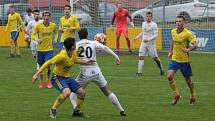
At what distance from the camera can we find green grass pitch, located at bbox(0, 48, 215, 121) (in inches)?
557

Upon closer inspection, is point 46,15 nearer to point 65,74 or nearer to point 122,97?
point 122,97

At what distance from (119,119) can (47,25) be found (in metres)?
6.14

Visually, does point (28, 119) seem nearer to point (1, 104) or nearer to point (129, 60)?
point (1, 104)

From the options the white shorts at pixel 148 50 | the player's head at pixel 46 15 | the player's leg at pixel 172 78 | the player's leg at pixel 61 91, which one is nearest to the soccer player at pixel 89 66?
the player's leg at pixel 61 91

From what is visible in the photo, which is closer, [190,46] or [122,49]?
[190,46]

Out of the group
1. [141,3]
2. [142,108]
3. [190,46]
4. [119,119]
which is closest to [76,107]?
[119,119]

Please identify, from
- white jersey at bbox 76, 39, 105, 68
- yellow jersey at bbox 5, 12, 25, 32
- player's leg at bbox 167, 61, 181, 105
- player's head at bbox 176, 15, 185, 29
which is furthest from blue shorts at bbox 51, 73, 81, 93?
yellow jersey at bbox 5, 12, 25, 32

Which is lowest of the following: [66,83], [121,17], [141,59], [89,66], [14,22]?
[141,59]

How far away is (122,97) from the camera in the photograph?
17203 millimetres

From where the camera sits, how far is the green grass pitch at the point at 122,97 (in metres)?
14.1

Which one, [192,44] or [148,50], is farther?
[148,50]

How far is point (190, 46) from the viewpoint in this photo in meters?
16.7

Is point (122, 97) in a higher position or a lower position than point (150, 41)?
lower

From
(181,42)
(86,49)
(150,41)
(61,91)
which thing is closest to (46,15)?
(181,42)
